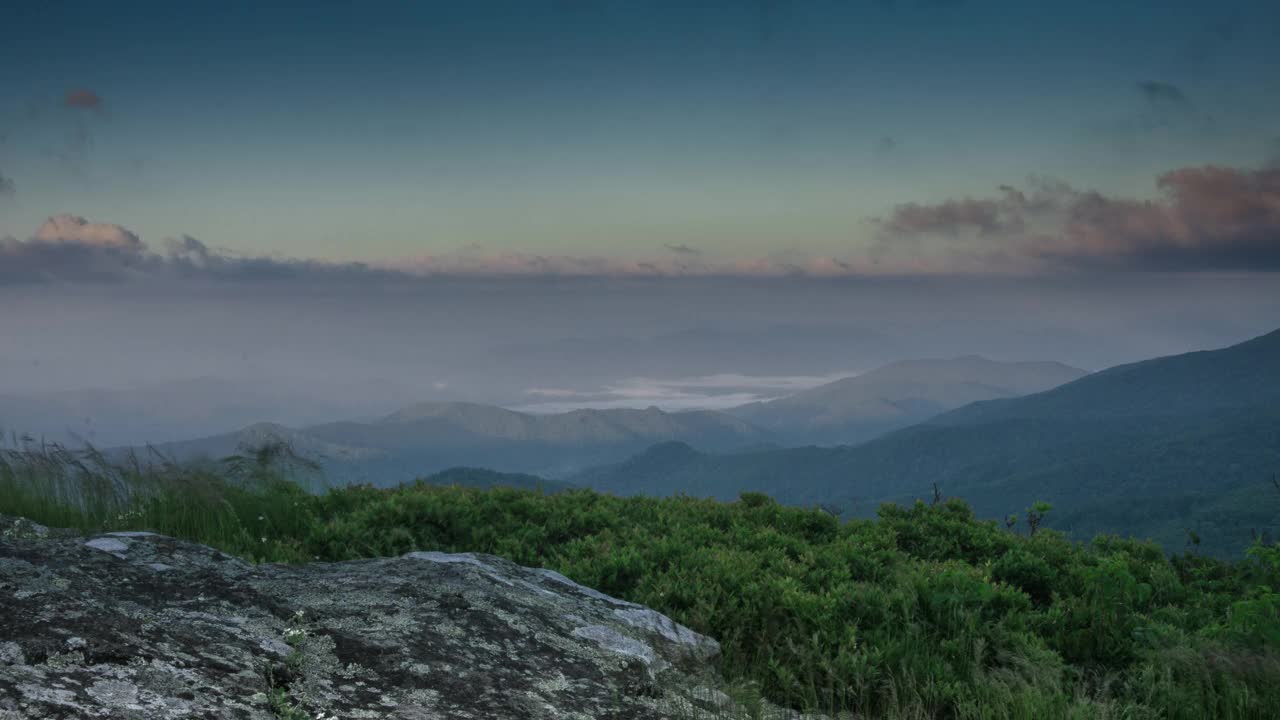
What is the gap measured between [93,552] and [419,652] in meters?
2.66

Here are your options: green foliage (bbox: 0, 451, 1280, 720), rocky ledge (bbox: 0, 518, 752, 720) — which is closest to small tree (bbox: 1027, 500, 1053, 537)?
green foliage (bbox: 0, 451, 1280, 720)

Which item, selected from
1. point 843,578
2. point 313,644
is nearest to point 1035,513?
point 843,578

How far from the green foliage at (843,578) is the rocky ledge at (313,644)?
3.58 feet

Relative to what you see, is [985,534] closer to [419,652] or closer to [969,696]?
[969,696]

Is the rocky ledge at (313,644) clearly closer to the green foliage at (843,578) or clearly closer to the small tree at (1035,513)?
the green foliage at (843,578)

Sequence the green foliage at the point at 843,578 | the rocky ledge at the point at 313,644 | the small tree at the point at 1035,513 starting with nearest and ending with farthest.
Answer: the rocky ledge at the point at 313,644 → the green foliage at the point at 843,578 → the small tree at the point at 1035,513

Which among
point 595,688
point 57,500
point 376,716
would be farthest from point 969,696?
point 57,500

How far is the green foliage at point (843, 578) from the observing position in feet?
22.4

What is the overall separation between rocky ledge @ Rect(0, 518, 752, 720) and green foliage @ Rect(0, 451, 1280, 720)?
43.0 inches

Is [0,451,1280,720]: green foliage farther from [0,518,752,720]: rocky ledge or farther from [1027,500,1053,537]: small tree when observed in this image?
[0,518,752,720]: rocky ledge

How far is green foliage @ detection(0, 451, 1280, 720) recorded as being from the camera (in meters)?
6.84

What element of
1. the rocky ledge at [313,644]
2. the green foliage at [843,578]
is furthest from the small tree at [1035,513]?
the rocky ledge at [313,644]

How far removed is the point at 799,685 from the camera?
662cm

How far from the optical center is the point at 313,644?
488 cm
